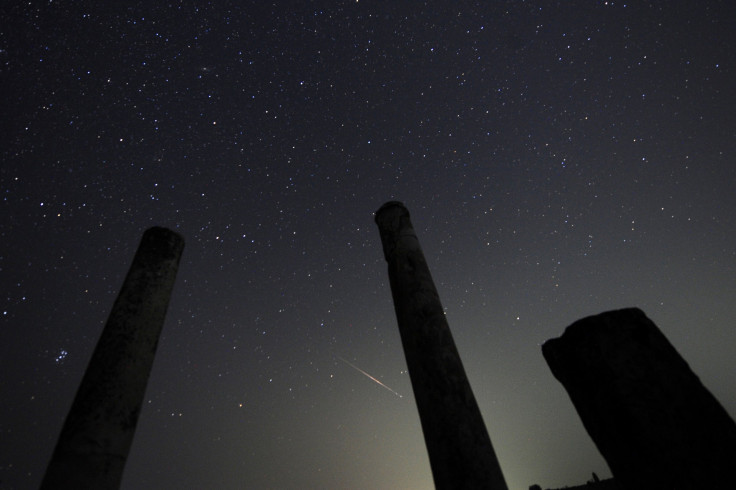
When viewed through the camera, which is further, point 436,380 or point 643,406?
point 436,380

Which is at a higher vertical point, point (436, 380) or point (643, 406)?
point (436, 380)

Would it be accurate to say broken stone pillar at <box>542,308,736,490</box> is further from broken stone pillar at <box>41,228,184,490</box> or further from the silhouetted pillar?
broken stone pillar at <box>41,228,184,490</box>

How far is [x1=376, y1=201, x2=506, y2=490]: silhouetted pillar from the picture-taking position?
3.68 m

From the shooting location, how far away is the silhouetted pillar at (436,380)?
3.68 metres

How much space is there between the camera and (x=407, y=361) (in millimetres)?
4664

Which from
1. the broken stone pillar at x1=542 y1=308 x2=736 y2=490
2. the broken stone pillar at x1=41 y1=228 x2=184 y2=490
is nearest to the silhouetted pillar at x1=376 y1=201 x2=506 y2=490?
the broken stone pillar at x1=542 y1=308 x2=736 y2=490

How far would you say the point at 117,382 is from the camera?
431 cm

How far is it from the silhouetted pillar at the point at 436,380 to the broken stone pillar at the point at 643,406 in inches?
73.5

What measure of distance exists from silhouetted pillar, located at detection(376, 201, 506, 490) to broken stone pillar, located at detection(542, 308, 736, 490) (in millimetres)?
1867

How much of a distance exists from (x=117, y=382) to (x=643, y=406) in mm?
4713

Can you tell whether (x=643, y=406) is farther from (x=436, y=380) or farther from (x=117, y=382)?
(x=117, y=382)

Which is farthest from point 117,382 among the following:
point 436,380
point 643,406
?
point 643,406

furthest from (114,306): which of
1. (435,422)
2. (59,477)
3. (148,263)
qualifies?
(435,422)

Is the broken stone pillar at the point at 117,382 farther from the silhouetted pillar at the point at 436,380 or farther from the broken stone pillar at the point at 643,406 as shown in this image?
the broken stone pillar at the point at 643,406
